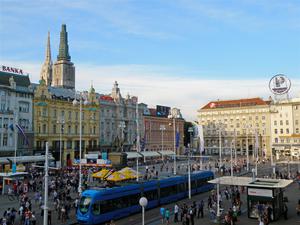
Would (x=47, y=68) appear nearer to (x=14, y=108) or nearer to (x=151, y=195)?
(x=14, y=108)

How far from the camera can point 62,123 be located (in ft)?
212

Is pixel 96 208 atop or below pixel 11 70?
below

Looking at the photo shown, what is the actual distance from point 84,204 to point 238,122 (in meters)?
118

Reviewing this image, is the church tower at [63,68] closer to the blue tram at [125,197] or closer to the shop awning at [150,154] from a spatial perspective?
the shop awning at [150,154]

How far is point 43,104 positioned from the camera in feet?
233

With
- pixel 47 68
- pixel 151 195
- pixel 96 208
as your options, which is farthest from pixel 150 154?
pixel 47 68

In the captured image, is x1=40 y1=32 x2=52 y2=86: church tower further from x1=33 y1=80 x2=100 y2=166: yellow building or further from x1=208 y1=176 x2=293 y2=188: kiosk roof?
x1=208 y1=176 x2=293 y2=188: kiosk roof

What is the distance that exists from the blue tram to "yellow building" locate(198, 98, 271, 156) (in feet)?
294

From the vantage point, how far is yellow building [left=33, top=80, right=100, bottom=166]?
232 feet

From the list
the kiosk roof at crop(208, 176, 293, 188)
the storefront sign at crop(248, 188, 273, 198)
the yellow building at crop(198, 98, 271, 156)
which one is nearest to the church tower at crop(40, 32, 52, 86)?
the yellow building at crop(198, 98, 271, 156)

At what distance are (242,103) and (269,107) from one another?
11965mm

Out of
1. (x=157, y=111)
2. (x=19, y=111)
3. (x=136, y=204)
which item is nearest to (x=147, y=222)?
(x=136, y=204)

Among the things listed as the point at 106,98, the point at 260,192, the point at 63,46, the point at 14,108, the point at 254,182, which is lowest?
the point at 260,192

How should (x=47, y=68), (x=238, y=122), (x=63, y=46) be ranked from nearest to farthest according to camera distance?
(x=238, y=122) < (x=63, y=46) < (x=47, y=68)
